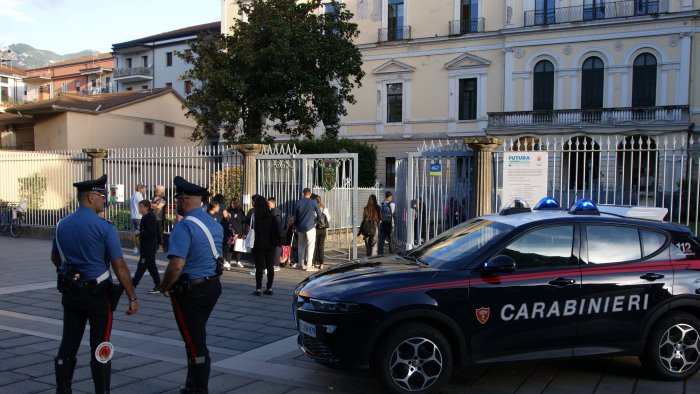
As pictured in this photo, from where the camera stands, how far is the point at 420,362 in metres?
4.93

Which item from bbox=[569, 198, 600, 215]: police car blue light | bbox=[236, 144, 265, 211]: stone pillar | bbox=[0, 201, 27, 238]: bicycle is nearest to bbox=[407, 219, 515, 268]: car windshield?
bbox=[569, 198, 600, 215]: police car blue light

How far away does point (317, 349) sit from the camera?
16.6 feet

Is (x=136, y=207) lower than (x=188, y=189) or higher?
lower

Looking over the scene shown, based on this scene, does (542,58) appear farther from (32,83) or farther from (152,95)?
(32,83)

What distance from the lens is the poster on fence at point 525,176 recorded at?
1046 cm

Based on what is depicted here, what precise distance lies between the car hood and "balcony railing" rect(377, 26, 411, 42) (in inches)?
1284

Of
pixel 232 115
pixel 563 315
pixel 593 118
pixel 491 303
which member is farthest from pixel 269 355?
pixel 593 118

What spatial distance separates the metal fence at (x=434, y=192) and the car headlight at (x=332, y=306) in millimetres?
6695

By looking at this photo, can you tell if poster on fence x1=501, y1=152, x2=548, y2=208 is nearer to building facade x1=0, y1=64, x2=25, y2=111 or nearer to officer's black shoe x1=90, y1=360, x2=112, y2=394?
officer's black shoe x1=90, y1=360, x2=112, y2=394

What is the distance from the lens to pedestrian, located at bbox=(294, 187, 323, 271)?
39.5 ft

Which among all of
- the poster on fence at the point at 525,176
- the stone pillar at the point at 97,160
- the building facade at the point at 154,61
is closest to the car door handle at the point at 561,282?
the poster on fence at the point at 525,176

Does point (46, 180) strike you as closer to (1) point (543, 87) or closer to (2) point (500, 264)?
(2) point (500, 264)

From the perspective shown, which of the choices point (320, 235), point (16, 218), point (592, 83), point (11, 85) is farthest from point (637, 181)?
point (11, 85)

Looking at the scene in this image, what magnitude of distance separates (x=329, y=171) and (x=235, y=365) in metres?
7.89
